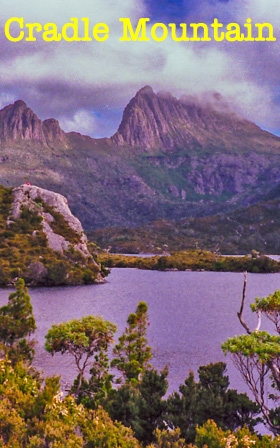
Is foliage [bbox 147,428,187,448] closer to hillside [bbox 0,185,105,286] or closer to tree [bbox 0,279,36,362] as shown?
tree [bbox 0,279,36,362]

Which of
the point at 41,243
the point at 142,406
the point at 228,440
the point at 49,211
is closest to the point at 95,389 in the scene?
the point at 142,406

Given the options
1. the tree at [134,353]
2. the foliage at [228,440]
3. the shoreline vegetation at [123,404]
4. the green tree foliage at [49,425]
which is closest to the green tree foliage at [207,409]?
the shoreline vegetation at [123,404]

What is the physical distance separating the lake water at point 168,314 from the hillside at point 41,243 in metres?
10.1

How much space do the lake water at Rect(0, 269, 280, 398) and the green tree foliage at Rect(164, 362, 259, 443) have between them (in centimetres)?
1720

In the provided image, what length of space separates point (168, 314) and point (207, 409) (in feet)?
232

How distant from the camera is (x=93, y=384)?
3772 centimetres

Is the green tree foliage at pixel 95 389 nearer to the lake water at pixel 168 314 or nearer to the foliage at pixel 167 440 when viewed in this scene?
the lake water at pixel 168 314

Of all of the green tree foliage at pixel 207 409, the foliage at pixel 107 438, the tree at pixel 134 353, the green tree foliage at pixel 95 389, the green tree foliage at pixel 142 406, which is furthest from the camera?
the tree at pixel 134 353

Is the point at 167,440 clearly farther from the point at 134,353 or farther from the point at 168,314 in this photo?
the point at 168,314

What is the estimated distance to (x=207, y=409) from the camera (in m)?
28.3

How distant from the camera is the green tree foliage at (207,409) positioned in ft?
92.2

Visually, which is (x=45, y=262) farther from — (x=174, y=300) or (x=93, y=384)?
(x=93, y=384)

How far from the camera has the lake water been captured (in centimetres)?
5556

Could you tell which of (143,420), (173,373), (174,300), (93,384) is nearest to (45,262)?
(174,300)
